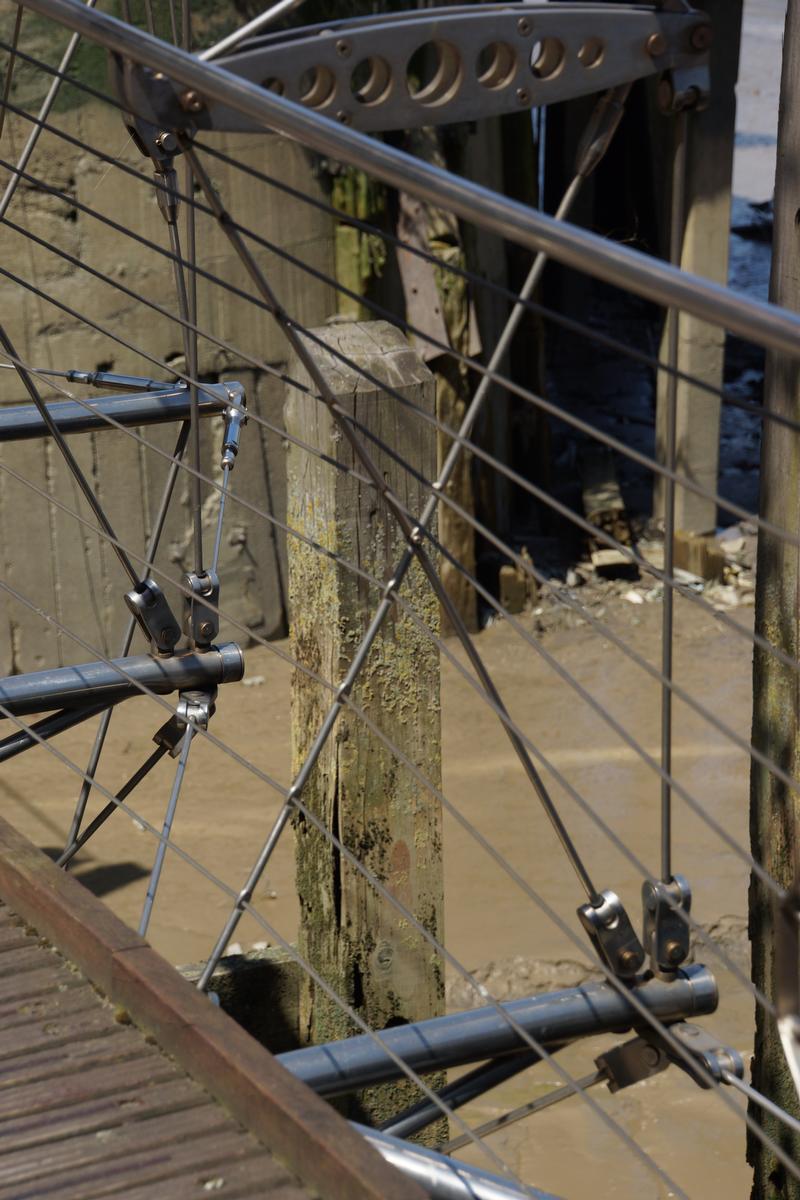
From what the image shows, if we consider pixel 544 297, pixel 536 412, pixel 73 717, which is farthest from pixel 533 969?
pixel 544 297

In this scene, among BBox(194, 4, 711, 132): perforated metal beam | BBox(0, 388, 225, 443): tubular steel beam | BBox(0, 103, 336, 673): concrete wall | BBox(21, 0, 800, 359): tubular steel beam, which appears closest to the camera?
BBox(21, 0, 800, 359): tubular steel beam

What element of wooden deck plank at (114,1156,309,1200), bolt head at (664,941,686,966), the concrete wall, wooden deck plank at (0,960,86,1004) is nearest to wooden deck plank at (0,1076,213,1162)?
wooden deck plank at (114,1156,309,1200)

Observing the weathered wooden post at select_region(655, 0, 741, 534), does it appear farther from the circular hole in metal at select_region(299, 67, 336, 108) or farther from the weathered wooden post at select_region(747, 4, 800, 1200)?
the circular hole in metal at select_region(299, 67, 336, 108)

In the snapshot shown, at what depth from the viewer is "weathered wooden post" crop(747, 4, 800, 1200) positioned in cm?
272

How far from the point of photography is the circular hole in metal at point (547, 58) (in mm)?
2127

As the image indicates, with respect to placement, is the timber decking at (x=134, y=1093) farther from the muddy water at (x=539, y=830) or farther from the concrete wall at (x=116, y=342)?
the concrete wall at (x=116, y=342)

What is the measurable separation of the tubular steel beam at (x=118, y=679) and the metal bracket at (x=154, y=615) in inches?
1.2

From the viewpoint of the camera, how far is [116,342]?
5977 mm

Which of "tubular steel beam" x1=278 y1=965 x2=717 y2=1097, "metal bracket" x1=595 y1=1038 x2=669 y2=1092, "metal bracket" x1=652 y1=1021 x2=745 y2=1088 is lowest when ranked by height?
"metal bracket" x1=595 y1=1038 x2=669 y2=1092

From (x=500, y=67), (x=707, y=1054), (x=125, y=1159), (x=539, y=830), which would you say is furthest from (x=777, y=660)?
(x=539, y=830)

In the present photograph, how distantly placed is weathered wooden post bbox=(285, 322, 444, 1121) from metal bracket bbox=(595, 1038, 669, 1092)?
918mm

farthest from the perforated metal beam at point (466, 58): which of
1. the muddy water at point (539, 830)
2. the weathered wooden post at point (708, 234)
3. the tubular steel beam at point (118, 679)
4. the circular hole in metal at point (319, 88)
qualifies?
the weathered wooden post at point (708, 234)

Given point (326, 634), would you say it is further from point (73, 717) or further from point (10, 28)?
point (10, 28)

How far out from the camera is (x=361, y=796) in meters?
3.14
